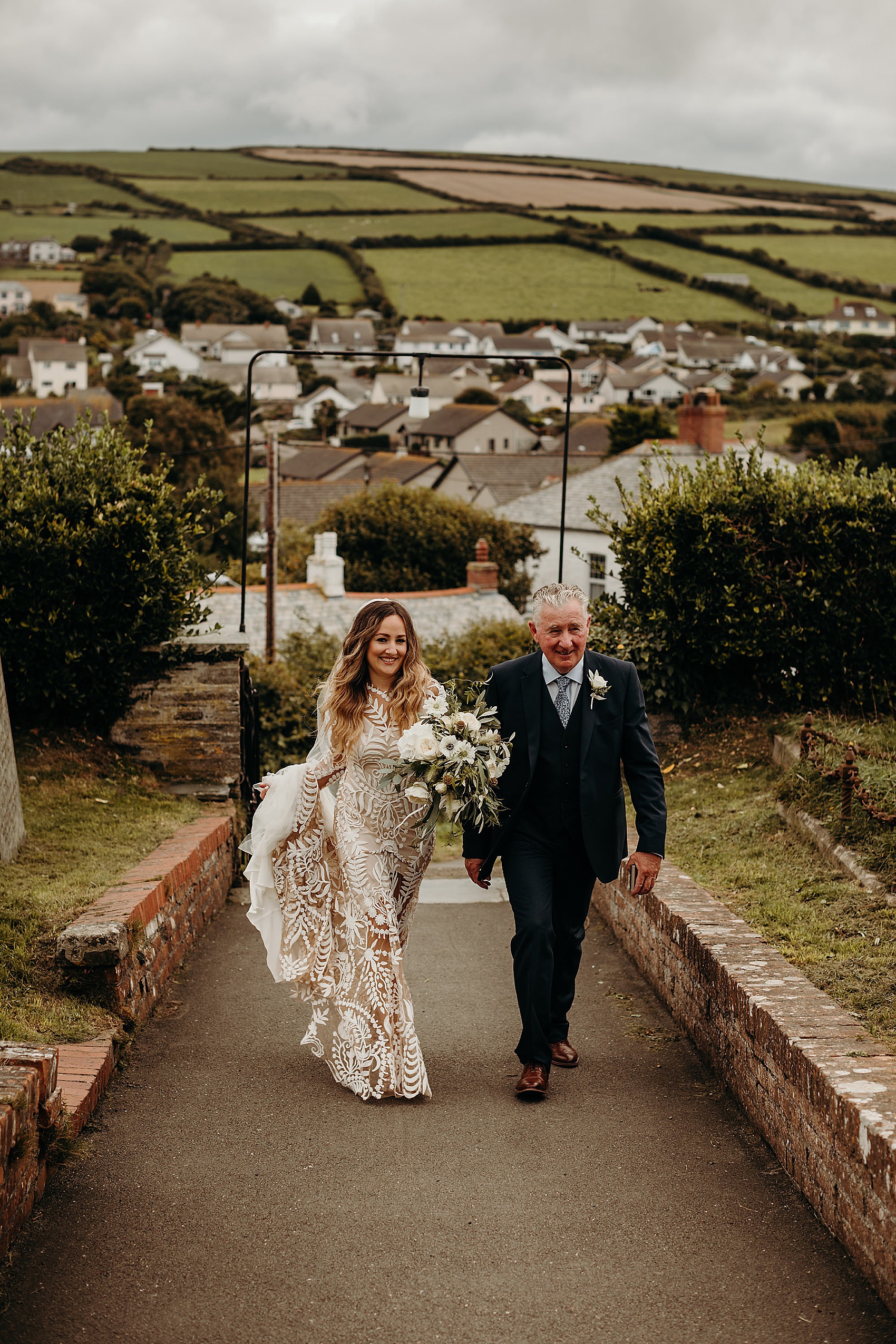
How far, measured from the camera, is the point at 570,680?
209 inches

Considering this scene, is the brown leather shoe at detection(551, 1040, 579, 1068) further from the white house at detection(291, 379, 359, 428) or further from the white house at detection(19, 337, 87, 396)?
the white house at detection(291, 379, 359, 428)

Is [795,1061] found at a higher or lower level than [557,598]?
lower

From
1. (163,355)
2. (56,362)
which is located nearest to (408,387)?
(163,355)

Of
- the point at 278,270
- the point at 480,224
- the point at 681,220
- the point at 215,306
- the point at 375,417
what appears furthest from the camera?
the point at 681,220

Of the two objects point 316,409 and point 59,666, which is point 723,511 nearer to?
point 59,666

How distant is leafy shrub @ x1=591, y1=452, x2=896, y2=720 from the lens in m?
10.5

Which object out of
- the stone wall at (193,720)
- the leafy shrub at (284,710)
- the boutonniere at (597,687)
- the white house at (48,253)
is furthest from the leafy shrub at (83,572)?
the white house at (48,253)

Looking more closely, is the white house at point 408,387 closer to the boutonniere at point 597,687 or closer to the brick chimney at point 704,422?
the brick chimney at point 704,422

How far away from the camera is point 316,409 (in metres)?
121

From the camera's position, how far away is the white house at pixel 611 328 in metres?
137

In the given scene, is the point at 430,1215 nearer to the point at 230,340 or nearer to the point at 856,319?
the point at 230,340

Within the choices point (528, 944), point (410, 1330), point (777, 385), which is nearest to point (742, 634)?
point (528, 944)

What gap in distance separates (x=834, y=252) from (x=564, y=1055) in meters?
152

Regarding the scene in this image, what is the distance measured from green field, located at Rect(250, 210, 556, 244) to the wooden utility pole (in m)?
122
